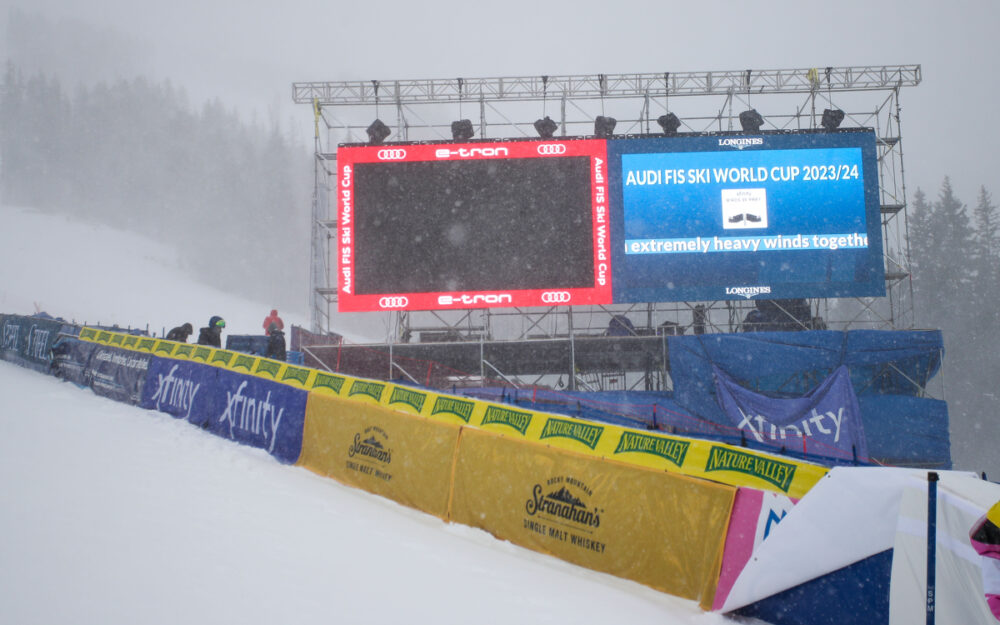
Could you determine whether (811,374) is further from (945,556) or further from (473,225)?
(945,556)

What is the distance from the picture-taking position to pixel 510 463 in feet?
25.3

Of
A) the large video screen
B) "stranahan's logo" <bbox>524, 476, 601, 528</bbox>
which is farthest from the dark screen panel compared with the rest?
"stranahan's logo" <bbox>524, 476, 601, 528</bbox>

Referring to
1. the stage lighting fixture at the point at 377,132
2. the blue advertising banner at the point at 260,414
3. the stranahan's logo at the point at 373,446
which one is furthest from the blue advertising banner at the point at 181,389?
the stage lighting fixture at the point at 377,132

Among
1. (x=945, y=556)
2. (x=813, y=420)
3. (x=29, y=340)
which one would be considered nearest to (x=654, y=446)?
(x=945, y=556)

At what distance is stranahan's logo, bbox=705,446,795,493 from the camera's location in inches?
276

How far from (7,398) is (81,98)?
88203 millimetres

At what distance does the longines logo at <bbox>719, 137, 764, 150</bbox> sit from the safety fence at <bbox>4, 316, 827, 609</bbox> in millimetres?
10957

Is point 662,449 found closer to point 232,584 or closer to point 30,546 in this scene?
point 232,584

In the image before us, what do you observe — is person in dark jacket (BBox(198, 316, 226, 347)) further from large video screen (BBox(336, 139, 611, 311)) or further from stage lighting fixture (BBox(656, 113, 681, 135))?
stage lighting fixture (BBox(656, 113, 681, 135))

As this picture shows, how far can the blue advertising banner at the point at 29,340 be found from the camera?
15930 mm

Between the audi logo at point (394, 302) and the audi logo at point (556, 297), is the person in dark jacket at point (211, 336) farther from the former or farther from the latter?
the audi logo at point (556, 297)

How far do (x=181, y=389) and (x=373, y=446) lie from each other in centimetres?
523

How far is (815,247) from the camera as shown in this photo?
16609 mm

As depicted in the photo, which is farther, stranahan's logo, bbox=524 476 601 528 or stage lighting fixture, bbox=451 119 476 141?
stage lighting fixture, bbox=451 119 476 141
